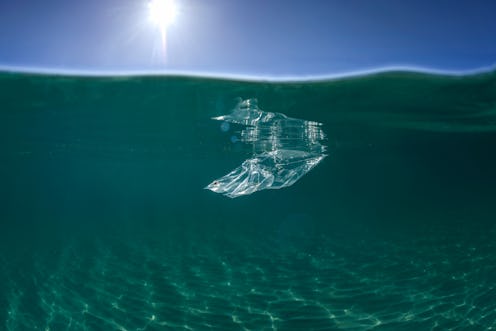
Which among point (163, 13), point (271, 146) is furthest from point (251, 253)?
point (271, 146)

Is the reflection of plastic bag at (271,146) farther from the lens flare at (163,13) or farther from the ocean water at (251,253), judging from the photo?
the lens flare at (163,13)

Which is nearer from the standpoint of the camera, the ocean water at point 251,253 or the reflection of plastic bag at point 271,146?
the ocean water at point 251,253

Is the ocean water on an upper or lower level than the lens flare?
lower

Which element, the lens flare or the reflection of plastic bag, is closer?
the lens flare

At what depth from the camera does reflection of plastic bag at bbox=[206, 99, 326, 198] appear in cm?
1612

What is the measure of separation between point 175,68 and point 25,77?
6.31m

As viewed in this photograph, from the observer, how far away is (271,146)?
24.3 meters

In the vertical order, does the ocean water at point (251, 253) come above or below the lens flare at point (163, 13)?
below

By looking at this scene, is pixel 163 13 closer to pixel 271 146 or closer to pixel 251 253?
pixel 251 253

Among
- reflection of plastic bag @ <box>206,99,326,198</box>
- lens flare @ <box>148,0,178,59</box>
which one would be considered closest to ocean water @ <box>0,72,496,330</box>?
reflection of plastic bag @ <box>206,99,326,198</box>

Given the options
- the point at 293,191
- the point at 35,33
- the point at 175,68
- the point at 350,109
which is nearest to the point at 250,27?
the point at 175,68

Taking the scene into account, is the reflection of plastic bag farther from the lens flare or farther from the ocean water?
the lens flare

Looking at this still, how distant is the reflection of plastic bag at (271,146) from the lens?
16.1 m

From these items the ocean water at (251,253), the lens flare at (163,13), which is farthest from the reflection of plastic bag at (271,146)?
the lens flare at (163,13)
